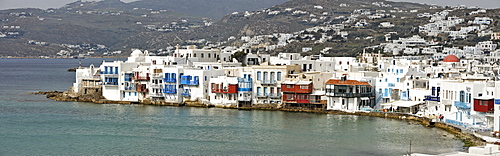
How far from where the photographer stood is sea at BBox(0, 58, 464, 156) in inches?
1251

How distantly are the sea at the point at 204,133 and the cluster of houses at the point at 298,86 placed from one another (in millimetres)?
1664

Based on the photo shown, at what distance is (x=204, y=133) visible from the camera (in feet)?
120

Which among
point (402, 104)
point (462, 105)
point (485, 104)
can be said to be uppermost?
point (485, 104)

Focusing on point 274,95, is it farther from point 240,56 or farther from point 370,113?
point 240,56

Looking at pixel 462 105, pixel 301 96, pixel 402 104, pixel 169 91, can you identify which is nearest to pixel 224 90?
pixel 169 91

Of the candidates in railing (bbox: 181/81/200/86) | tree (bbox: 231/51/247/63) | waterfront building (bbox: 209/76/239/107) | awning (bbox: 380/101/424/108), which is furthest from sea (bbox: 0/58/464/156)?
tree (bbox: 231/51/247/63)

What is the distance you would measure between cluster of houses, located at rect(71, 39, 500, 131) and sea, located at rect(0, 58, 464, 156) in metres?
1.66

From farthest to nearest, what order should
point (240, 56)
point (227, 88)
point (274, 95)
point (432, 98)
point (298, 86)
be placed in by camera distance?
point (240, 56) → point (227, 88) → point (274, 95) → point (298, 86) → point (432, 98)

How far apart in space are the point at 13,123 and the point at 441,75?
2474 cm

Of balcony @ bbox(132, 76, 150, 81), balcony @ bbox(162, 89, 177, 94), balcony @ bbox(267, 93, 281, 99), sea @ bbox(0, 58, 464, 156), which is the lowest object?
sea @ bbox(0, 58, 464, 156)

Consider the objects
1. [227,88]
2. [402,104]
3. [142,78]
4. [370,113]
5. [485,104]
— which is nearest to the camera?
[485,104]

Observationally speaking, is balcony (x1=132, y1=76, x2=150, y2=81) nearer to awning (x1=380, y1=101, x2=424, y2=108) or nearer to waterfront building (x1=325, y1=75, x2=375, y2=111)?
waterfront building (x1=325, y1=75, x2=375, y2=111)

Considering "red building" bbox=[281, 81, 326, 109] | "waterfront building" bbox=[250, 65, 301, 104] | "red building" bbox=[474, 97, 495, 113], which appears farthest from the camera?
"waterfront building" bbox=[250, 65, 301, 104]

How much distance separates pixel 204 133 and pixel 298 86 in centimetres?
1082
